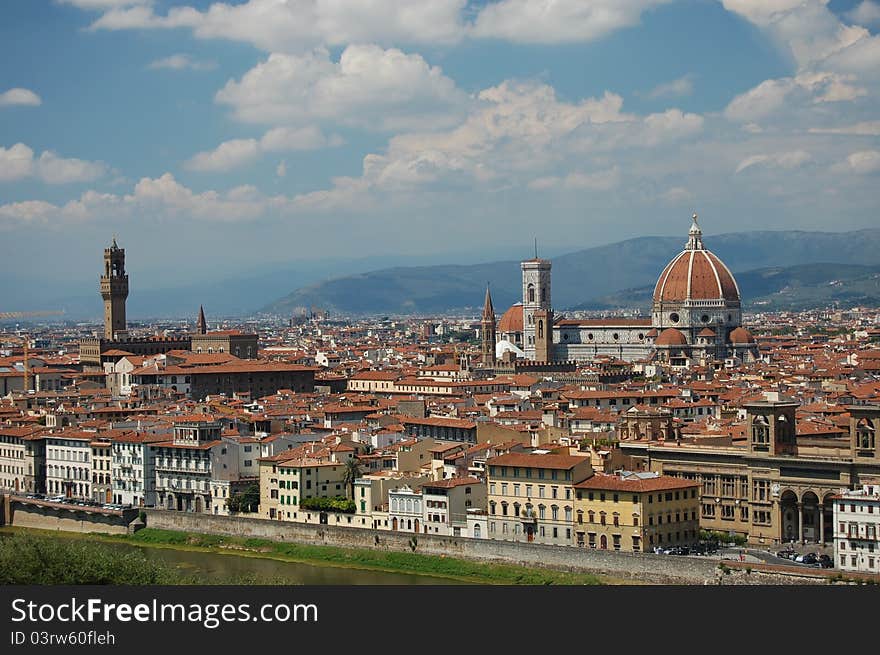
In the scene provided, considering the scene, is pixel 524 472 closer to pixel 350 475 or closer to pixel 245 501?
pixel 350 475

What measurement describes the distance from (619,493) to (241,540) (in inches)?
457

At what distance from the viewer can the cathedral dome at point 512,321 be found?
395ft

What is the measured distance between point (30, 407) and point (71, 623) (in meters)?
49.2

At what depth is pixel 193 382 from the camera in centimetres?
8362

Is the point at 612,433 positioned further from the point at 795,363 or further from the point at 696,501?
the point at 795,363

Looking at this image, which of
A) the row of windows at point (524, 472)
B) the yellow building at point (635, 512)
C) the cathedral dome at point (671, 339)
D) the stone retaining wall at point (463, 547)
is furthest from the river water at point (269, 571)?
the cathedral dome at point (671, 339)

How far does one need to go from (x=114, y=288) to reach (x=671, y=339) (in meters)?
34.6

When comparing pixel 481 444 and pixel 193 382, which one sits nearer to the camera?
pixel 481 444

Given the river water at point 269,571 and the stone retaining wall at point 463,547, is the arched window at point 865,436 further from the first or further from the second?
the river water at point 269,571

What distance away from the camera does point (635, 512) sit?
39188 mm

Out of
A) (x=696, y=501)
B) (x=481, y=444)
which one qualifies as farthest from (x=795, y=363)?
(x=696, y=501)

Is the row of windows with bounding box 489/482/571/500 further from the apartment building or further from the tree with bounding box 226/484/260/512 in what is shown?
the tree with bounding box 226/484/260/512

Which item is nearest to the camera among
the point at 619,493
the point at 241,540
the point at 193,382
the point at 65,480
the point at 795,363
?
the point at 619,493

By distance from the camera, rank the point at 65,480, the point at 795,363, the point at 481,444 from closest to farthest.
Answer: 1. the point at 481,444
2. the point at 65,480
3. the point at 795,363
